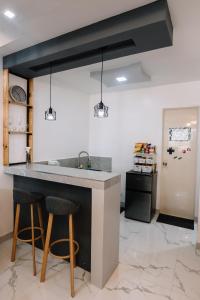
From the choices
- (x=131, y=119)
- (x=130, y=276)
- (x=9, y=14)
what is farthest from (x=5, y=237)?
(x=131, y=119)

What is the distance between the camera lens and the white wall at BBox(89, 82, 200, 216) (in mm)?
3645

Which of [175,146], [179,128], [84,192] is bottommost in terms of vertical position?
[84,192]

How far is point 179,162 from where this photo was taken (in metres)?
3.71

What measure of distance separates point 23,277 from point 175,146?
320 cm

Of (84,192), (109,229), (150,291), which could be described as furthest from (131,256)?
(84,192)

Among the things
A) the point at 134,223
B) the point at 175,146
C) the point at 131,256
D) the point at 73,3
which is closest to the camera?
the point at 73,3

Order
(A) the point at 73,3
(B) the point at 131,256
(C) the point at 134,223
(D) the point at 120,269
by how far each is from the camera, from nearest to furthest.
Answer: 1. (A) the point at 73,3
2. (D) the point at 120,269
3. (B) the point at 131,256
4. (C) the point at 134,223

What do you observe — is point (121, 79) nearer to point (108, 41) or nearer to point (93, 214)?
point (108, 41)

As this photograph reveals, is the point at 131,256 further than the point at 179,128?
No

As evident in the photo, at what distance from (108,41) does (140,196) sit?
265 centimetres

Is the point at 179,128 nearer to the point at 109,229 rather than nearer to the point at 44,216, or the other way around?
the point at 109,229

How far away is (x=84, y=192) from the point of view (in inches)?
85.0

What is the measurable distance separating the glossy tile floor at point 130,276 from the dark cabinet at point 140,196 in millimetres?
666

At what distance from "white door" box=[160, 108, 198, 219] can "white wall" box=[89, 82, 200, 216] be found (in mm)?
154
